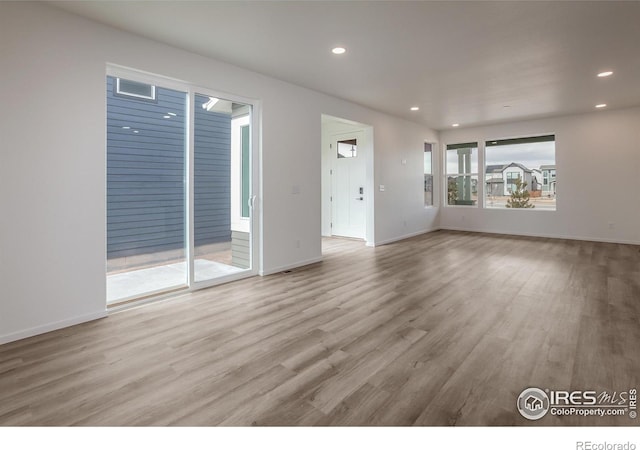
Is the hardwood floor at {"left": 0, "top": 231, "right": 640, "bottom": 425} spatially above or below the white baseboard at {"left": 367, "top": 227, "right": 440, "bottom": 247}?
below

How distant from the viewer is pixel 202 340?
2748mm

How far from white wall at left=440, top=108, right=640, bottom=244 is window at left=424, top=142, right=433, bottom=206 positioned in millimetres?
1720

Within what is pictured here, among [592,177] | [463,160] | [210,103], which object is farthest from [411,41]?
[463,160]

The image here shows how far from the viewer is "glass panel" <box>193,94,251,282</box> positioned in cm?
418

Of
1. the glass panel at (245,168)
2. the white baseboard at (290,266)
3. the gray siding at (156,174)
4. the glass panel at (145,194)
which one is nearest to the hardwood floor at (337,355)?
the white baseboard at (290,266)

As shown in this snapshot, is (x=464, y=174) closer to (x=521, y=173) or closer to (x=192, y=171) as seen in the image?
(x=521, y=173)

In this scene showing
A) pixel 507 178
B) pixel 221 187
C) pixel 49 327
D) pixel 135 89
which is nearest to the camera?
pixel 49 327

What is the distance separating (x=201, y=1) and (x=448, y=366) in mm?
3398

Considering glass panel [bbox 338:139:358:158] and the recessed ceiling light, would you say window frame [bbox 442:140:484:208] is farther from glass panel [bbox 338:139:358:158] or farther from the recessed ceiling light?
the recessed ceiling light

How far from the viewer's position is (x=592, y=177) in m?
7.37

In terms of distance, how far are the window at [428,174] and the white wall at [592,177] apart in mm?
1720

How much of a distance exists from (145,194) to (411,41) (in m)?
3.29

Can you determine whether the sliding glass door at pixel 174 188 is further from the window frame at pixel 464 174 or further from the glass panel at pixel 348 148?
the window frame at pixel 464 174

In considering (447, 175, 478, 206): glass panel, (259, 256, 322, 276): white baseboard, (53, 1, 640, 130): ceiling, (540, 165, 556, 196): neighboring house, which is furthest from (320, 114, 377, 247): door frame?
(540, 165, 556, 196): neighboring house
